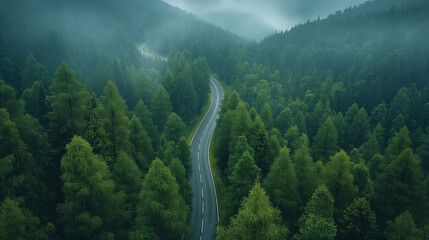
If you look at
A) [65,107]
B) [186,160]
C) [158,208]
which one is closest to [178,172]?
[186,160]

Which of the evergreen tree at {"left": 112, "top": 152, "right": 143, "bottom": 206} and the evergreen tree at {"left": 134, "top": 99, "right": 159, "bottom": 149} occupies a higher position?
the evergreen tree at {"left": 134, "top": 99, "right": 159, "bottom": 149}

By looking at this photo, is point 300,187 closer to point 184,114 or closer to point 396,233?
point 396,233

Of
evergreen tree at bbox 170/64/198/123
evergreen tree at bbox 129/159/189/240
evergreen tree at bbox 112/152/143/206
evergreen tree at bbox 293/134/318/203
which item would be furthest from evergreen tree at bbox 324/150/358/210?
evergreen tree at bbox 170/64/198/123

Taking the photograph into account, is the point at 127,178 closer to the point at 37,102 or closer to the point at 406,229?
the point at 406,229

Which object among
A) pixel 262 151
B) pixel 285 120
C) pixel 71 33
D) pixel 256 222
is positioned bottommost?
pixel 256 222

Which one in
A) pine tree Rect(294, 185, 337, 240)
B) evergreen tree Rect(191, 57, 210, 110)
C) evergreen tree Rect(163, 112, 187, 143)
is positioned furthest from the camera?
evergreen tree Rect(191, 57, 210, 110)

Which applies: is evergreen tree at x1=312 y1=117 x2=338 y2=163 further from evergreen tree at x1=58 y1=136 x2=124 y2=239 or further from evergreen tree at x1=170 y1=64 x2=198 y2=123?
evergreen tree at x1=58 y1=136 x2=124 y2=239
